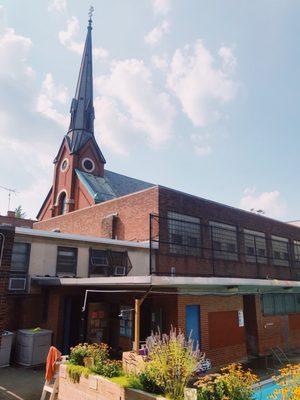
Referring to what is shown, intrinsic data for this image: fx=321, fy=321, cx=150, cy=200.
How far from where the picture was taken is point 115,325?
1498 cm

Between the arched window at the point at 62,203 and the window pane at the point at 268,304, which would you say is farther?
the arched window at the point at 62,203

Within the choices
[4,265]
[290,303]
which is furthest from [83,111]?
[4,265]

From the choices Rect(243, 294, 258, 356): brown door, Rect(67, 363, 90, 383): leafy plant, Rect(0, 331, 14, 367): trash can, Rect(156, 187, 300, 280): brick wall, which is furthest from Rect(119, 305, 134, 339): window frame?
Rect(243, 294, 258, 356): brown door

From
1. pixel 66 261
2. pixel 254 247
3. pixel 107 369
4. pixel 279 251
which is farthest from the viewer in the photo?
pixel 279 251

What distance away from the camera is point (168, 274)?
18.3m

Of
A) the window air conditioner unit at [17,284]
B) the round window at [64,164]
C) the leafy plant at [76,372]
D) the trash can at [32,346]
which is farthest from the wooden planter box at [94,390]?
the round window at [64,164]

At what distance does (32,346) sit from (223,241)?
14.5 m

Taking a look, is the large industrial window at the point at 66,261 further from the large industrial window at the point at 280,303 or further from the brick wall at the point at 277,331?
the large industrial window at the point at 280,303

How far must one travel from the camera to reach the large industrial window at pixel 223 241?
2239 cm

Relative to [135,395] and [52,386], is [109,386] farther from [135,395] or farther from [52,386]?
[52,386]

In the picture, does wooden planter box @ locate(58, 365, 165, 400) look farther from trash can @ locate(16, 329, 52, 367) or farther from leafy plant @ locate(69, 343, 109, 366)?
trash can @ locate(16, 329, 52, 367)

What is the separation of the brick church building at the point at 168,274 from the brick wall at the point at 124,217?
0.07 m

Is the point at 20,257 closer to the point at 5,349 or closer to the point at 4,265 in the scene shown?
the point at 5,349

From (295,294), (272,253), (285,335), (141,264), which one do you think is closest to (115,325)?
(141,264)
